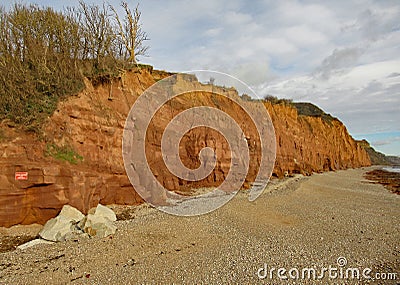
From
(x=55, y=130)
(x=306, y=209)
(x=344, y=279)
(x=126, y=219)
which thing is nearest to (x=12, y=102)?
(x=55, y=130)

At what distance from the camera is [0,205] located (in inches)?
314

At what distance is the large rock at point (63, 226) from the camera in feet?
24.7

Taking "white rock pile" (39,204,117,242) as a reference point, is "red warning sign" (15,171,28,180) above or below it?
above

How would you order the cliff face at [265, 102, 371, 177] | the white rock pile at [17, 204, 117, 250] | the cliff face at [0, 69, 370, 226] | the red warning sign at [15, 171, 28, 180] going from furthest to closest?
the cliff face at [265, 102, 371, 177] → the cliff face at [0, 69, 370, 226] → the red warning sign at [15, 171, 28, 180] → the white rock pile at [17, 204, 117, 250]

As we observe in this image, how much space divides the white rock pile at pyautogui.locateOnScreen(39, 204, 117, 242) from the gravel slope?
1.07 ft

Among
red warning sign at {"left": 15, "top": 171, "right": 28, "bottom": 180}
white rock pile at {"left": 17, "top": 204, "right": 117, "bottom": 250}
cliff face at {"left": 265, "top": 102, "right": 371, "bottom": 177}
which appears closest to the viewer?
white rock pile at {"left": 17, "top": 204, "right": 117, "bottom": 250}

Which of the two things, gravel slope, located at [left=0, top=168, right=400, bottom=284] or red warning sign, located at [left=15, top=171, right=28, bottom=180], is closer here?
gravel slope, located at [left=0, top=168, right=400, bottom=284]

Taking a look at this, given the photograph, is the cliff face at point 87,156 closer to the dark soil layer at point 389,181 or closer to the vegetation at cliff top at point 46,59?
the vegetation at cliff top at point 46,59

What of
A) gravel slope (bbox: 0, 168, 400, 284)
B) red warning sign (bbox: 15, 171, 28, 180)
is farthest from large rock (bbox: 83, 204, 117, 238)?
red warning sign (bbox: 15, 171, 28, 180)

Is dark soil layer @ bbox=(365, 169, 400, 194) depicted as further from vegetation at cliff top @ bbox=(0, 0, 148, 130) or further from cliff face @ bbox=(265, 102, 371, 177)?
vegetation at cliff top @ bbox=(0, 0, 148, 130)

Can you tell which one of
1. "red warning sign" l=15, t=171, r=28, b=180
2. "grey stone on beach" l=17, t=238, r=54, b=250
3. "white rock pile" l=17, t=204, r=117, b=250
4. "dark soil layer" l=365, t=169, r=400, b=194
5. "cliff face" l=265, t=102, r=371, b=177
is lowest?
"grey stone on beach" l=17, t=238, r=54, b=250

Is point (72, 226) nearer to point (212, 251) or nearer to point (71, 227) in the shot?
point (71, 227)

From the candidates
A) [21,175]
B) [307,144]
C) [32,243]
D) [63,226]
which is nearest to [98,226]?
[63,226]

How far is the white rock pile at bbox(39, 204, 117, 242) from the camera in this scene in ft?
24.8
